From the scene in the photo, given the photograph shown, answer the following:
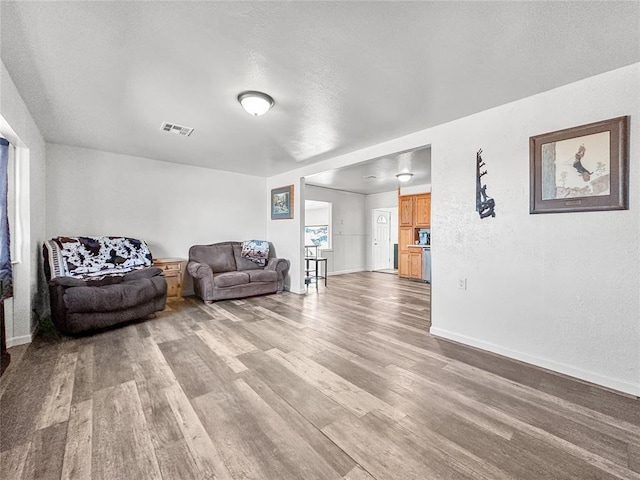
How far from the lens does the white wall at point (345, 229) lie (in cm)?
776

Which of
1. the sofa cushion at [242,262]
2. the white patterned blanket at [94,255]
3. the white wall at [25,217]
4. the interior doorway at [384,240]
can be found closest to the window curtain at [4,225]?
the white wall at [25,217]

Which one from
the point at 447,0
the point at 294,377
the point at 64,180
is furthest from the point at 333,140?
the point at 64,180

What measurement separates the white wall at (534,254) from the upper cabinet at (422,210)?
13.2ft

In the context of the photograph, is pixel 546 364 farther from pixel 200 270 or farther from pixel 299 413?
pixel 200 270

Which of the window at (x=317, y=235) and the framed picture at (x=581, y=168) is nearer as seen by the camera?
the framed picture at (x=581, y=168)

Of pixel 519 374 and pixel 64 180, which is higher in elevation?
pixel 64 180

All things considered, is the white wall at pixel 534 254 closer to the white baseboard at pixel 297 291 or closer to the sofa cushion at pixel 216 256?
the white baseboard at pixel 297 291

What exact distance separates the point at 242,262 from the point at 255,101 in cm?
351

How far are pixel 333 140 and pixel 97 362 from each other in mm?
3432

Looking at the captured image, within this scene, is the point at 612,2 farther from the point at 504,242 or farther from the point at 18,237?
the point at 18,237

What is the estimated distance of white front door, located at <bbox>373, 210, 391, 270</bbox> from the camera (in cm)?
896

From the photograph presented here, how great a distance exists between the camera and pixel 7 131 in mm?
2426

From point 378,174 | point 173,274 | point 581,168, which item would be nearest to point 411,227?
point 378,174

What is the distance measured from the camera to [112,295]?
Result: 312cm
